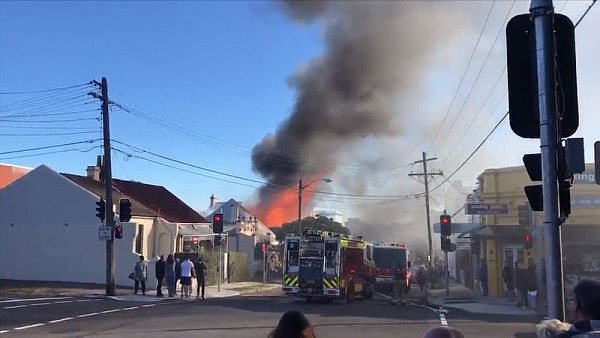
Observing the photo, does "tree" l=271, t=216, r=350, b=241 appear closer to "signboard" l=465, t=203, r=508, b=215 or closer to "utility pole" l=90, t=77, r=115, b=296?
"signboard" l=465, t=203, r=508, b=215

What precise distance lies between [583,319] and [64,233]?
3215cm

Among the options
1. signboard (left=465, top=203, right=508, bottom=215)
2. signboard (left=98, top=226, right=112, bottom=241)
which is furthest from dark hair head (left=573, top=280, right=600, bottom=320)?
signboard (left=98, top=226, right=112, bottom=241)

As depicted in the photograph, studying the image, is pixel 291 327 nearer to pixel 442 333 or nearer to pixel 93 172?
pixel 442 333

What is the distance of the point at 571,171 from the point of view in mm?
4617

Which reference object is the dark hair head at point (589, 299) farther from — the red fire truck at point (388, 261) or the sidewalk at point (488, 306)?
the red fire truck at point (388, 261)

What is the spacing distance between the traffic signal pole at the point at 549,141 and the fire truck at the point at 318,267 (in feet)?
61.7

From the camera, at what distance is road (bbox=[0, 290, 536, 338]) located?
13.3m

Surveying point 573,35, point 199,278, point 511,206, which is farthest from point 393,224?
point 573,35

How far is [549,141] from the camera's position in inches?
175

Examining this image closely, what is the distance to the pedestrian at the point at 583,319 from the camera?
120 inches

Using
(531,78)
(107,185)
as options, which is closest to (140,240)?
(107,185)

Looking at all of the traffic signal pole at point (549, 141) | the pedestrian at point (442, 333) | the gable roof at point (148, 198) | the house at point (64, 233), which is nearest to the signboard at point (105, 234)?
the house at point (64, 233)

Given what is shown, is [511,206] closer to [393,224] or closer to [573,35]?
[573,35]

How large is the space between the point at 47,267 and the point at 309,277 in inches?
621
